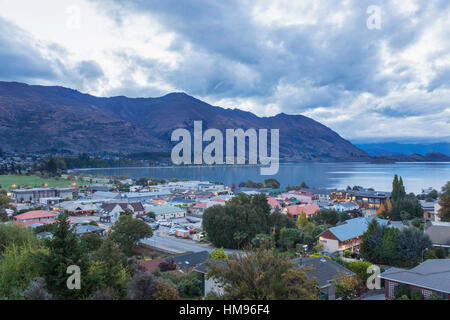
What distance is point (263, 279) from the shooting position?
619cm

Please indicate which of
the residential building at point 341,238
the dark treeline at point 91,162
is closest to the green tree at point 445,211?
the residential building at point 341,238

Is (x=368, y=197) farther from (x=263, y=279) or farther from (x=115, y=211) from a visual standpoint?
(x=263, y=279)

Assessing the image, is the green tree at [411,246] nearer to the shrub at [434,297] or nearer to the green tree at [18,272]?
the shrub at [434,297]

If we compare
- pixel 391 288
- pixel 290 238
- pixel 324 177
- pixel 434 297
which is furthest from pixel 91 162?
pixel 434 297

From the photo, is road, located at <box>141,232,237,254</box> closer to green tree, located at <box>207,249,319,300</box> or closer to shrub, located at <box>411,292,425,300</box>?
shrub, located at <box>411,292,425,300</box>

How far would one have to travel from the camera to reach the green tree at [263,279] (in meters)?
5.95

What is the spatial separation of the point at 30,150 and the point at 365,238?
644 feet

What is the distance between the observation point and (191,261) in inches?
643

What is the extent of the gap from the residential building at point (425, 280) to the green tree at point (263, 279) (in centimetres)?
535

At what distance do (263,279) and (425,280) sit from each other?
6735 millimetres

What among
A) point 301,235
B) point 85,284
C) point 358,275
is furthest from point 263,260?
point 301,235

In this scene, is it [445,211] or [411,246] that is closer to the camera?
[411,246]
